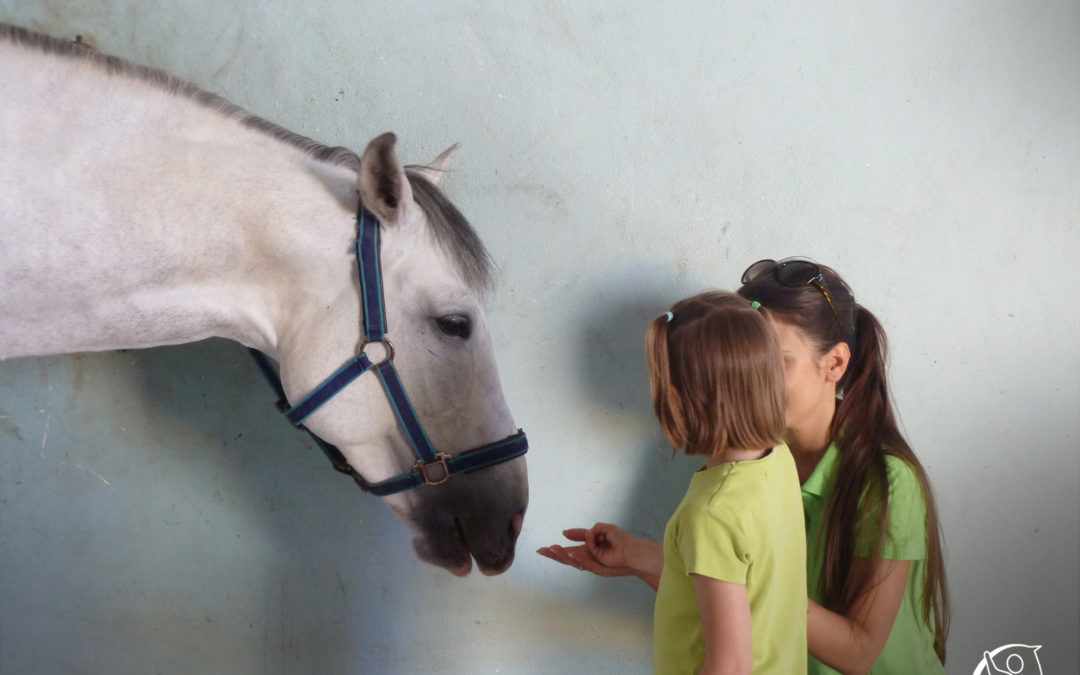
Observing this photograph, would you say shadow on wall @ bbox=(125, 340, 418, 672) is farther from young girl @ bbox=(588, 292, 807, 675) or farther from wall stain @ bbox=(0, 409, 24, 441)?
young girl @ bbox=(588, 292, 807, 675)

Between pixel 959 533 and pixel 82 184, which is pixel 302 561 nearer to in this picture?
pixel 82 184

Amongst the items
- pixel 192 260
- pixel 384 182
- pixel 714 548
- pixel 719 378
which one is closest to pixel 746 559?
pixel 714 548

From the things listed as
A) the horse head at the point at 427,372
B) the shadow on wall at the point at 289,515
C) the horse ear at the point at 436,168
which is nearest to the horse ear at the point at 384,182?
the horse head at the point at 427,372

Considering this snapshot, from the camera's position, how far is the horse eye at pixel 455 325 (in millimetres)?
860

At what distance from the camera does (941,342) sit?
3.93ft

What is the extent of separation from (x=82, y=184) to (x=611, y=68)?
2.45ft

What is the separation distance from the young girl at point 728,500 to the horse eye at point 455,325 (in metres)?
0.23

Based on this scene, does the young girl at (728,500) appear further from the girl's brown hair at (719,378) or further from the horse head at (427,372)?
the horse head at (427,372)

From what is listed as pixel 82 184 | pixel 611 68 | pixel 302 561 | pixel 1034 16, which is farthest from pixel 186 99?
pixel 1034 16

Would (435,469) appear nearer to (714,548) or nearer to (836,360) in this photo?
(714,548)

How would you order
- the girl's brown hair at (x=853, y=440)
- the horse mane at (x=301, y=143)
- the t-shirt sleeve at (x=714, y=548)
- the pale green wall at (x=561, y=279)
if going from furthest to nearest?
1. the pale green wall at (x=561, y=279)
2. the girl's brown hair at (x=853, y=440)
3. the horse mane at (x=301, y=143)
4. the t-shirt sleeve at (x=714, y=548)

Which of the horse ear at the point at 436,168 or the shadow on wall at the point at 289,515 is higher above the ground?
the horse ear at the point at 436,168

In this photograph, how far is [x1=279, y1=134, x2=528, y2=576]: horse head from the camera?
83cm

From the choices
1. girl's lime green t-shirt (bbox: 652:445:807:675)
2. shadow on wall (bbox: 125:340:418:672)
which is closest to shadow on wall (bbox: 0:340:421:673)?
shadow on wall (bbox: 125:340:418:672)
